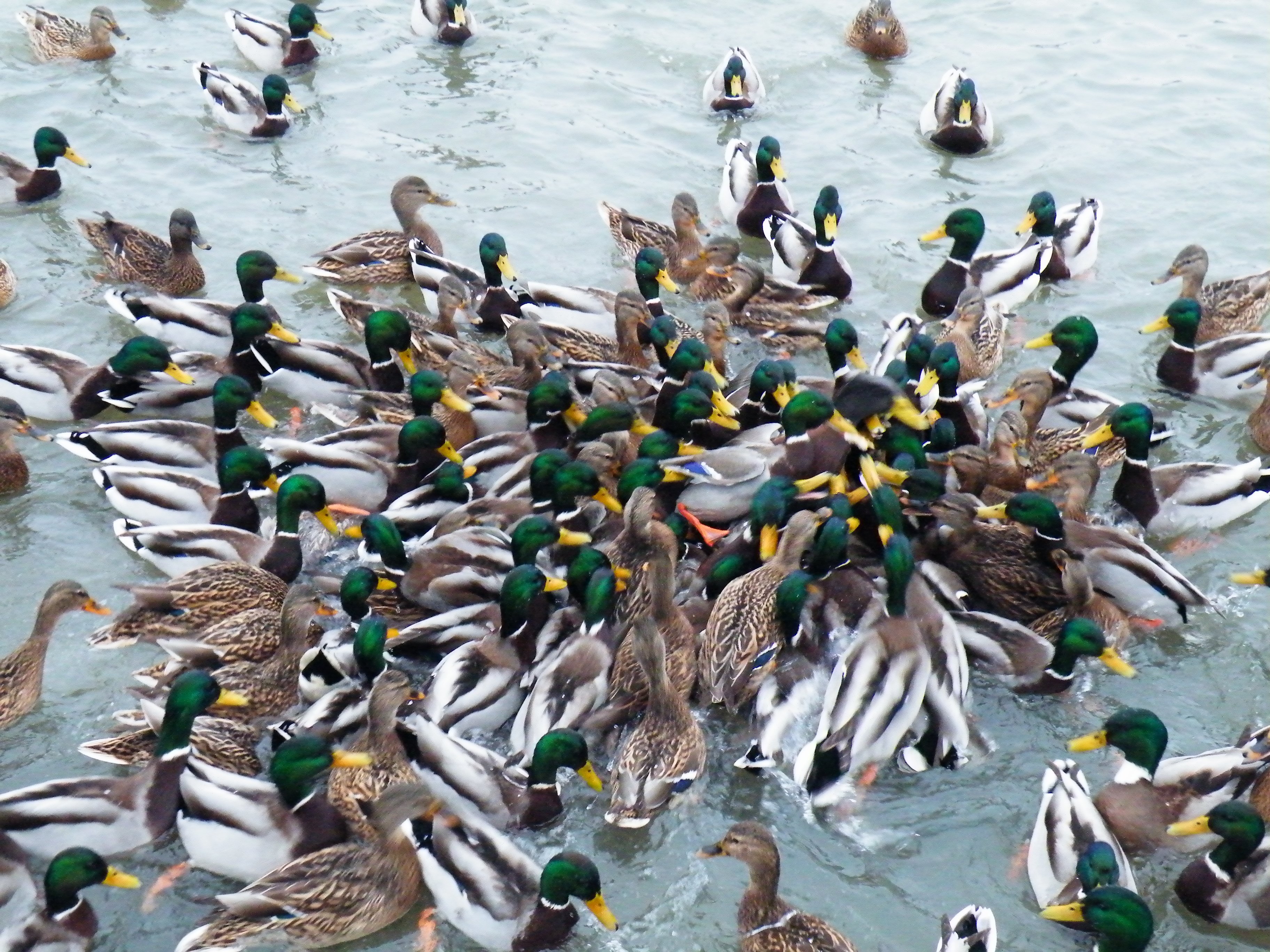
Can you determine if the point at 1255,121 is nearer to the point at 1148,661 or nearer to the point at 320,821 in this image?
the point at 1148,661

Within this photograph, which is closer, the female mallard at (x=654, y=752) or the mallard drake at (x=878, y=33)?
the female mallard at (x=654, y=752)

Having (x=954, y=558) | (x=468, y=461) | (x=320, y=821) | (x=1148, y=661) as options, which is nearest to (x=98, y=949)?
(x=320, y=821)

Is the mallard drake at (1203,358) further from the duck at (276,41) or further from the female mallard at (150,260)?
the duck at (276,41)

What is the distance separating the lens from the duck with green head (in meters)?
10.3

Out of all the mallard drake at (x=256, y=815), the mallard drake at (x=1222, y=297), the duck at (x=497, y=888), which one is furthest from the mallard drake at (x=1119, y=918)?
the mallard drake at (x=1222, y=297)

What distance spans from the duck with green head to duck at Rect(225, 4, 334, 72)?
220 inches

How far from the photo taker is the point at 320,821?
618 cm

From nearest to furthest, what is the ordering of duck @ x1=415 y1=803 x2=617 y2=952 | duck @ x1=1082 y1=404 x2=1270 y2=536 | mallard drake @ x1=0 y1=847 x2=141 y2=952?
mallard drake @ x1=0 y1=847 x2=141 y2=952, duck @ x1=415 y1=803 x2=617 y2=952, duck @ x1=1082 y1=404 x2=1270 y2=536

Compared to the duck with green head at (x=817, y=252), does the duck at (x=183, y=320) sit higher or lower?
lower

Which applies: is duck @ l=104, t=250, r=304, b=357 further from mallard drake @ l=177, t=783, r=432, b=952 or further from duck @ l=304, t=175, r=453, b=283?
mallard drake @ l=177, t=783, r=432, b=952

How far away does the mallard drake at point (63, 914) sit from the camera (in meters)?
5.59

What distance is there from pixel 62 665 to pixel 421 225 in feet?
15.6

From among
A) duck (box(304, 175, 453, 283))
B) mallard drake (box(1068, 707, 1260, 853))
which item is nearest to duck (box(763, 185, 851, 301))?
duck (box(304, 175, 453, 283))

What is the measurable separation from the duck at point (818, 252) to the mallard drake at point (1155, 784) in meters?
4.77
